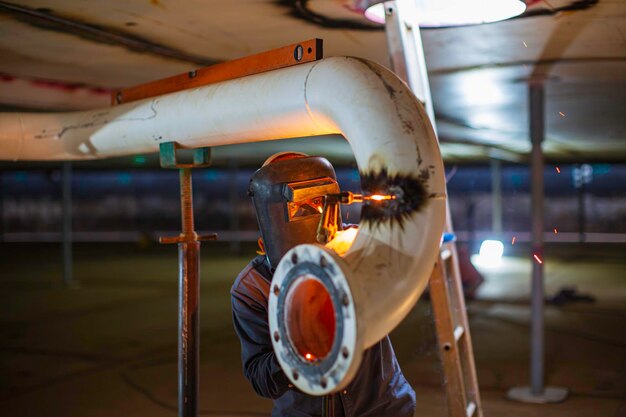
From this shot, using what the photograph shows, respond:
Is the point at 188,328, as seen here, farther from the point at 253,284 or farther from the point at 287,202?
the point at 287,202

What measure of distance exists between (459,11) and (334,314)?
7.63 ft

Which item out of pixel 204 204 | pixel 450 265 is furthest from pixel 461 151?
pixel 204 204

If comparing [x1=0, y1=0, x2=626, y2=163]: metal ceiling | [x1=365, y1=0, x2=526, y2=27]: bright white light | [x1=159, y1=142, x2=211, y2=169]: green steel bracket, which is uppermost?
[x1=0, y1=0, x2=626, y2=163]: metal ceiling

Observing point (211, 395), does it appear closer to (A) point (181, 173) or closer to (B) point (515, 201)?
(A) point (181, 173)

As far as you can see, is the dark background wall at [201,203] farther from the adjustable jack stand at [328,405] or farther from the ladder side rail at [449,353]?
the adjustable jack stand at [328,405]

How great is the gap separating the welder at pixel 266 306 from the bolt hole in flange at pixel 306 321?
430 mm

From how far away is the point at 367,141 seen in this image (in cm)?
165

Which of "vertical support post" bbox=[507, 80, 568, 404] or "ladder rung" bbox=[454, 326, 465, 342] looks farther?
"vertical support post" bbox=[507, 80, 568, 404]

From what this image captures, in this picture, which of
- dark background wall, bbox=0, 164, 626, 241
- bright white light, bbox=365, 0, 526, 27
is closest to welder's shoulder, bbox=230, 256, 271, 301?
bright white light, bbox=365, 0, 526, 27

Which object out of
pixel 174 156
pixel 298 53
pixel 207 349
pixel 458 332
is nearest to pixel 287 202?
pixel 298 53

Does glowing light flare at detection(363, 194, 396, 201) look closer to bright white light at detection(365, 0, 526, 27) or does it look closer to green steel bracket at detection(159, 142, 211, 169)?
green steel bracket at detection(159, 142, 211, 169)

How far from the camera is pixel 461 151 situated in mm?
13250

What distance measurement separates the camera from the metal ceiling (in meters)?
3.42

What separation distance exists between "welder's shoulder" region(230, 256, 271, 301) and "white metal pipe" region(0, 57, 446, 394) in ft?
1.45
